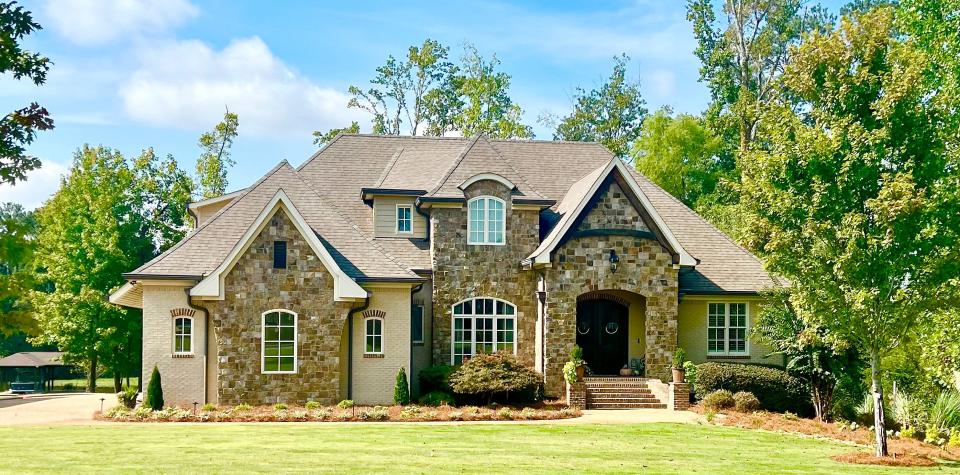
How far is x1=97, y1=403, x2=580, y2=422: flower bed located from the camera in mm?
24047

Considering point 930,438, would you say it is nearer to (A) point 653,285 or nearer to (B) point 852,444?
(B) point 852,444

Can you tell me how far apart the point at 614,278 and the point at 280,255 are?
965 cm

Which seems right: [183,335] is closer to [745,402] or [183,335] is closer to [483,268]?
[483,268]

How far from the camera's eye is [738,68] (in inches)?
2056

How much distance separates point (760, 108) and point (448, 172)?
44.8 feet

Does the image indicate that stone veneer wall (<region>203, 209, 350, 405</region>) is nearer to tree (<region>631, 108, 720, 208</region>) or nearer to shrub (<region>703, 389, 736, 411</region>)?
shrub (<region>703, 389, 736, 411</region>)

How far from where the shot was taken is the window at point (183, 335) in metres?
27.0

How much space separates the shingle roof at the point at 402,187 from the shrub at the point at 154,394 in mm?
2869

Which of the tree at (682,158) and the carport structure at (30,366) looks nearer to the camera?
the carport structure at (30,366)

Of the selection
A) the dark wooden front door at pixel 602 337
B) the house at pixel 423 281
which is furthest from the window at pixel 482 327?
the dark wooden front door at pixel 602 337

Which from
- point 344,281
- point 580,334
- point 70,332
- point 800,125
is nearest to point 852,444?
point 800,125

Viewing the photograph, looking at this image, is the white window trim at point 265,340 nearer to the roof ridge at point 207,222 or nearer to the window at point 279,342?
the window at point 279,342

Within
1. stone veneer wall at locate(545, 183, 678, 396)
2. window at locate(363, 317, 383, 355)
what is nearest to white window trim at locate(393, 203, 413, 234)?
window at locate(363, 317, 383, 355)

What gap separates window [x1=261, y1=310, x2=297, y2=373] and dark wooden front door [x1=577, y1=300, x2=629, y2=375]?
922 centimetres
